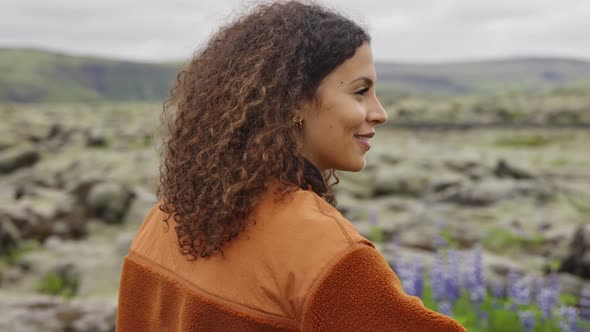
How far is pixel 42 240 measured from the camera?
404 inches

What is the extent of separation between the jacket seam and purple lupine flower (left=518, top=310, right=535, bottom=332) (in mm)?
3857

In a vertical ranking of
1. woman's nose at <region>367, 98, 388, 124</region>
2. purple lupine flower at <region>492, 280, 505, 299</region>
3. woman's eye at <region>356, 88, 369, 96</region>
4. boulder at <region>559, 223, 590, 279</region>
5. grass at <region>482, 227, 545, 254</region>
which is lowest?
grass at <region>482, 227, 545, 254</region>

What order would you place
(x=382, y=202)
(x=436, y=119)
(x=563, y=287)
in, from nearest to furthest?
(x=563, y=287) < (x=382, y=202) < (x=436, y=119)

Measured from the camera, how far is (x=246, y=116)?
77.6 inches

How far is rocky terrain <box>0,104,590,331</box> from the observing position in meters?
7.05

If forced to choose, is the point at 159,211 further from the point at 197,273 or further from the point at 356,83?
the point at 356,83

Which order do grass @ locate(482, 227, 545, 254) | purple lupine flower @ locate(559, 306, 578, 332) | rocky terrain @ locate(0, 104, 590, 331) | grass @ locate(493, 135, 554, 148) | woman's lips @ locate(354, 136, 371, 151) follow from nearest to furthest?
woman's lips @ locate(354, 136, 371, 151), purple lupine flower @ locate(559, 306, 578, 332), rocky terrain @ locate(0, 104, 590, 331), grass @ locate(482, 227, 545, 254), grass @ locate(493, 135, 554, 148)

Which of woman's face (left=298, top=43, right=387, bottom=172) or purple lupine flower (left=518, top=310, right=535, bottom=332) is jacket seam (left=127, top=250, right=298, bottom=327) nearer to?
woman's face (left=298, top=43, right=387, bottom=172)

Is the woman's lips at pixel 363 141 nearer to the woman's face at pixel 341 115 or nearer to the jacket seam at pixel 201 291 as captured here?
the woman's face at pixel 341 115

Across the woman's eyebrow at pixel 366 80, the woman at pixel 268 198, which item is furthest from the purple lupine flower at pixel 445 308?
the woman's eyebrow at pixel 366 80

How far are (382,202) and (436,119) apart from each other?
35.0m

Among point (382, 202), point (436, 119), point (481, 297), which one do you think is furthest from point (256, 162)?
point (436, 119)

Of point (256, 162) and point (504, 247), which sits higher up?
point (256, 162)

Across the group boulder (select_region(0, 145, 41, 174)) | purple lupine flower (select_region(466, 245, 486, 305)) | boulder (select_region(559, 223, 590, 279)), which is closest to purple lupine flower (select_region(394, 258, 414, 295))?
purple lupine flower (select_region(466, 245, 486, 305))
